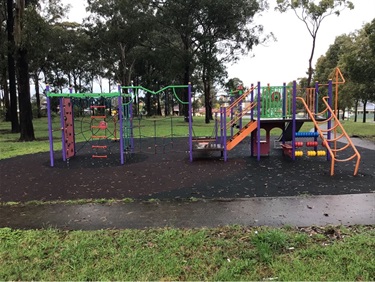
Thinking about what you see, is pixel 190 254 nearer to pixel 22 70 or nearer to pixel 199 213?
pixel 199 213

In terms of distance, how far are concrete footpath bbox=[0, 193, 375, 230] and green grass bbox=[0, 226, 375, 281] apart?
0.94 ft

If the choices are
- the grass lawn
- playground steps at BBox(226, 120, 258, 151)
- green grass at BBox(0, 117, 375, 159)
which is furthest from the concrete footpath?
green grass at BBox(0, 117, 375, 159)

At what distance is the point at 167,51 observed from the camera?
96.1ft

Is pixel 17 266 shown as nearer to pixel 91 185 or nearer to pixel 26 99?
pixel 91 185

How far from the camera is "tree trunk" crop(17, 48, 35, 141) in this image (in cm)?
1545

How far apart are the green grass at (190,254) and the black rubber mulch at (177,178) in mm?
1835

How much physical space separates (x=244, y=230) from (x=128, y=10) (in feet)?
94.3

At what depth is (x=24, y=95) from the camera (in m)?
15.8

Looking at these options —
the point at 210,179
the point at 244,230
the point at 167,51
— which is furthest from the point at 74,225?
the point at 167,51

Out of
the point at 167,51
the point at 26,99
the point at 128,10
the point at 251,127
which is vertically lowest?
the point at 251,127

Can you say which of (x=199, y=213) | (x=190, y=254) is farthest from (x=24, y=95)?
(x=190, y=254)

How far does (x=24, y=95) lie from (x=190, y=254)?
51.1 ft

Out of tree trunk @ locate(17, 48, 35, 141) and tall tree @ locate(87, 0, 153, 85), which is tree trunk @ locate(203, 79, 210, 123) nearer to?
tall tree @ locate(87, 0, 153, 85)

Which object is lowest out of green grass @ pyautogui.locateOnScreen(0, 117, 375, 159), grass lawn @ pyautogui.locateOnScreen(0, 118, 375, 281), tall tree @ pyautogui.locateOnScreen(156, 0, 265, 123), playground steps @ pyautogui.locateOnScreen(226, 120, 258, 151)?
grass lawn @ pyautogui.locateOnScreen(0, 118, 375, 281)
